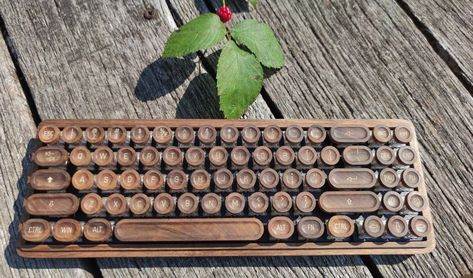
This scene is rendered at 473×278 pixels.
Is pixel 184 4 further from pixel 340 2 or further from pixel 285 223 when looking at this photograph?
pixel 285 223

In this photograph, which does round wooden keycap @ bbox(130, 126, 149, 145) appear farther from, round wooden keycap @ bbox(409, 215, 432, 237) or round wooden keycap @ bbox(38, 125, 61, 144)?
round wooden keycap @ bbox(409, 215, 432, 237)

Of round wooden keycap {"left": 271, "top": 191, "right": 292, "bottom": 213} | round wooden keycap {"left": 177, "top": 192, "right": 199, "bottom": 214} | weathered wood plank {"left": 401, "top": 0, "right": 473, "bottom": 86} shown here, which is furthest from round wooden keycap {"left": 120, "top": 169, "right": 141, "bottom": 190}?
weathered wood plank {"left": 401, "top": 0, "right": 473, "bottom": 86}

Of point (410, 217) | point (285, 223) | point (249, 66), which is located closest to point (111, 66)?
point (249, 66)

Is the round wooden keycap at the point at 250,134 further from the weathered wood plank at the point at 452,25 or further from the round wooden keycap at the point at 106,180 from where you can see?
the weathered wood plank at the point at 452,25

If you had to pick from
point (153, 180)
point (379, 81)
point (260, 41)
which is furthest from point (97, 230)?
point (379, 81)

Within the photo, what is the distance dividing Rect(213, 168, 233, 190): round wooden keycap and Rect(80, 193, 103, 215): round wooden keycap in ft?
0.86

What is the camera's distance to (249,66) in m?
1.09

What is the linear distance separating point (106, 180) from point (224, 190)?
27cm

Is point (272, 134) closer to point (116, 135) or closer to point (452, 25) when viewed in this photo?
point (116, 135)

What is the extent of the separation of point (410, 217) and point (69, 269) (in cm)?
80

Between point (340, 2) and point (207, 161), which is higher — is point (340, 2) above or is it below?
above

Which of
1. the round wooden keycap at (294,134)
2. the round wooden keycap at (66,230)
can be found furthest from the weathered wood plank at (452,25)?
the round wooden keycap at (66,230)

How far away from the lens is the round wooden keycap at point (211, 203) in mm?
929

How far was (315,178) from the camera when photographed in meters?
0.97
